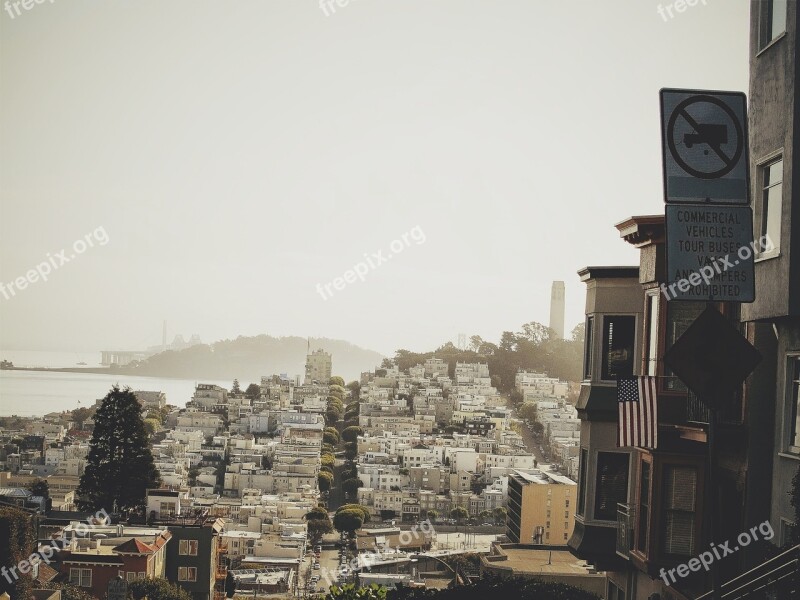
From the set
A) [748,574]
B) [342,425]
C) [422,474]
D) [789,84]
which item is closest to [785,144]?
[789,84]

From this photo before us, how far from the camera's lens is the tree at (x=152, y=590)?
2500cm

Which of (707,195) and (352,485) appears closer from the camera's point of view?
(707,195)

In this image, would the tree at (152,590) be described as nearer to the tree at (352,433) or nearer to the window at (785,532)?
the window at (785,532)

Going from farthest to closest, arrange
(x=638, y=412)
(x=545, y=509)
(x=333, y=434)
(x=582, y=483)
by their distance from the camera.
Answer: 1. (x=333, y=434)
2. (x=545, y=509)
3. (x=582, y=483)
4. (x=638, y=412)

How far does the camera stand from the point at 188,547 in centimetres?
2992

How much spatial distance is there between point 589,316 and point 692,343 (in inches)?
266

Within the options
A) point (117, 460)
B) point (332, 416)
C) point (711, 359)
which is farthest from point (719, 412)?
point (332, 416)

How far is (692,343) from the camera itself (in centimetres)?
453

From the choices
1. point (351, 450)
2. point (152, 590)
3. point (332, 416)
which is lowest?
point (351, 450)

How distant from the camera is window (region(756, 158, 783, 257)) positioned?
7.43m

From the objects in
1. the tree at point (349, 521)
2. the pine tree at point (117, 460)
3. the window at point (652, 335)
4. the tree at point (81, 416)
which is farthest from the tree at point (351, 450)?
the window at point (652, 335)

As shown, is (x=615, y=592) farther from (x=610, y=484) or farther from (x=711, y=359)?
(x=711, y=359)

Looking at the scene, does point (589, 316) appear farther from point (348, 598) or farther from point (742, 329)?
point (348, 598)

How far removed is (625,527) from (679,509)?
93 cm
